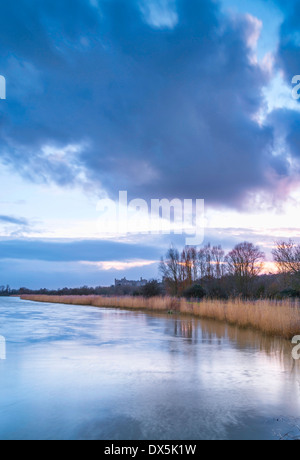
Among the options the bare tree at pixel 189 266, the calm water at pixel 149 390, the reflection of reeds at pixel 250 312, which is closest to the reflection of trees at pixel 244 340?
the calm water at pixel 149 390

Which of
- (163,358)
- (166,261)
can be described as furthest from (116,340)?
(166,261)

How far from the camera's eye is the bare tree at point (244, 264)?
112 ft

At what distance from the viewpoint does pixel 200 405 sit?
420 cm

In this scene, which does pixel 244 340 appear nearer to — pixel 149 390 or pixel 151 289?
pixel 149 390

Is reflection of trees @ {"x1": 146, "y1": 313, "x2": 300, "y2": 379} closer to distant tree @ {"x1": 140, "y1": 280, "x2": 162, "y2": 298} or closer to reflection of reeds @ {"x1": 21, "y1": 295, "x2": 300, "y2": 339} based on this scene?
reflection of reeds @ {"x1": 21, "y1": 295, "x2": 300, "y2": 339}

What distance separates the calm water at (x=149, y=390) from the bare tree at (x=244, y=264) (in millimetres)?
26116

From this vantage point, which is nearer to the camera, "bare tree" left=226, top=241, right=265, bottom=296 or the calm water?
the calm water

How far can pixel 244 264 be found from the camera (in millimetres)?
35781

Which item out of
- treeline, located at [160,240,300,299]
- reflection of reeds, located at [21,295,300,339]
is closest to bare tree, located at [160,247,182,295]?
treeline, located at [160,240,300,299]

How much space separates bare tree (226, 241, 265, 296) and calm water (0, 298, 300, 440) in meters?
26.1

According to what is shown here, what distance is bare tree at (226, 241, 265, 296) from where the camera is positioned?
34250mm

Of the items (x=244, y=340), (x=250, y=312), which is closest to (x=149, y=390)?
(x=244, y=340)

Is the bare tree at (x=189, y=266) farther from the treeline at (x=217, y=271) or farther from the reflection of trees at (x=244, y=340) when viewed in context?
the reflection of trees at (x=244, y=340)

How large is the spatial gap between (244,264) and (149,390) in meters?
32.3
